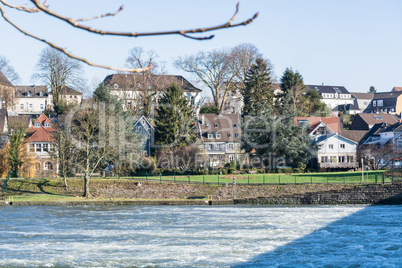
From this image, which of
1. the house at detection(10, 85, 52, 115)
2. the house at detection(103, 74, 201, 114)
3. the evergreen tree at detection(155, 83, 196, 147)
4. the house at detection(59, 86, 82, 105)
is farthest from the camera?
the house at detection(10, 85, 52, 115)

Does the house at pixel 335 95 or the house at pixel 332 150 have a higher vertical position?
the house at pixel 335 95

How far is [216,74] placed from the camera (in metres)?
95.5

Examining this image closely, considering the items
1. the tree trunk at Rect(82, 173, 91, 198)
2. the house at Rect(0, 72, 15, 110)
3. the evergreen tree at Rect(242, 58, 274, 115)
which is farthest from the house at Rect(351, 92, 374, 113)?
the tree trunk at Rect(82, 173, 91, 198)

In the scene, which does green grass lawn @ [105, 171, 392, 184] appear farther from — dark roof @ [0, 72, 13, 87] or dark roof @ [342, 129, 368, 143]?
dark roof @ [0, 72, 13, 87]

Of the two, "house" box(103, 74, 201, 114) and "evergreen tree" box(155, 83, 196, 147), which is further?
"house" box(103, 74, 201, 114)

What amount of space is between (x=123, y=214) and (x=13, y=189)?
1747cm

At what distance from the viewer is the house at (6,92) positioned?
96750mm

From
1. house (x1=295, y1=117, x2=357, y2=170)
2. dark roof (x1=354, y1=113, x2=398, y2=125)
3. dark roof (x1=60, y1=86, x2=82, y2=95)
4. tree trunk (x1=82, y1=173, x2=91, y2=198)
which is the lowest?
tree trunk (x1=82, y1=173, x2=91, y2=198)

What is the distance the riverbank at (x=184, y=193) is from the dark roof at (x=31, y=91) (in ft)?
206

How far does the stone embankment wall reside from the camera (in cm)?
4581

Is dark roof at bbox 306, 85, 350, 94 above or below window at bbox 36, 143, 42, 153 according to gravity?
above

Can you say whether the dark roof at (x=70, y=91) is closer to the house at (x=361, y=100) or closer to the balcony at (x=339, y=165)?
the balcony at (x=339, y=165)

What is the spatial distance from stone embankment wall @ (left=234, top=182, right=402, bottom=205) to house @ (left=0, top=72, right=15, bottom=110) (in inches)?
2582

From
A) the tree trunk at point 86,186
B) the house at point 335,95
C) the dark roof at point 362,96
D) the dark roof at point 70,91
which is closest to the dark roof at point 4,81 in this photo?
the dark roof at point 70,91
